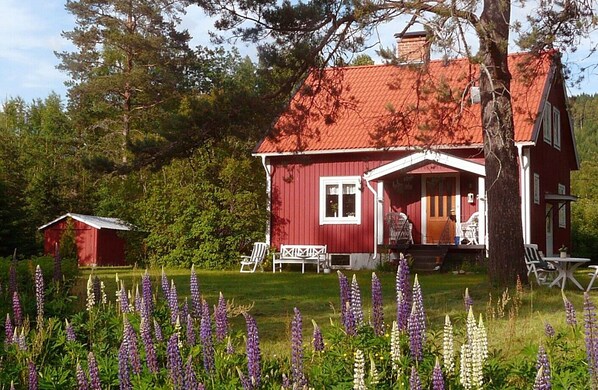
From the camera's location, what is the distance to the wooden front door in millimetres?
24953

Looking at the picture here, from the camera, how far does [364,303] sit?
470 inches

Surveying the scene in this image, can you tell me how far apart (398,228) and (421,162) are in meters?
2.24

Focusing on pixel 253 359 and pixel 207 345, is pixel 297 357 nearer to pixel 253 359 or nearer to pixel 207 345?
pixel 253 359

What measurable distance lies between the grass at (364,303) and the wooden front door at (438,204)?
4.56m

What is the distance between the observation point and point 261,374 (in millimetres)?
4914

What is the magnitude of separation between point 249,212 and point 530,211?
9.08 m

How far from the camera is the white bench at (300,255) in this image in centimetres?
2516

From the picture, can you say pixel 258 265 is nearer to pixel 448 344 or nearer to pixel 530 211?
pixel 530 211

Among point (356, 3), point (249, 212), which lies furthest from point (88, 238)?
point (356, 3)

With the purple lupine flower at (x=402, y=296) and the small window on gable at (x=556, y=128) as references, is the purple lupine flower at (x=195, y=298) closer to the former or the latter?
→ the purple lupine flower at (x=402, y=296)

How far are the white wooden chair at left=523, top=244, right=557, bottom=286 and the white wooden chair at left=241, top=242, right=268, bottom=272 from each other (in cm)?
873

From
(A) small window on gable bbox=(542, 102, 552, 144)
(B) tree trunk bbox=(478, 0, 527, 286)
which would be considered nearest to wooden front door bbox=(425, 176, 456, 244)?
(A) small window on gable bbox=(542, 102, 552, 144)

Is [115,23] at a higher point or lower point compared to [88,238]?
higher

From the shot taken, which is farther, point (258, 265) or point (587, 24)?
point (258, 265)
